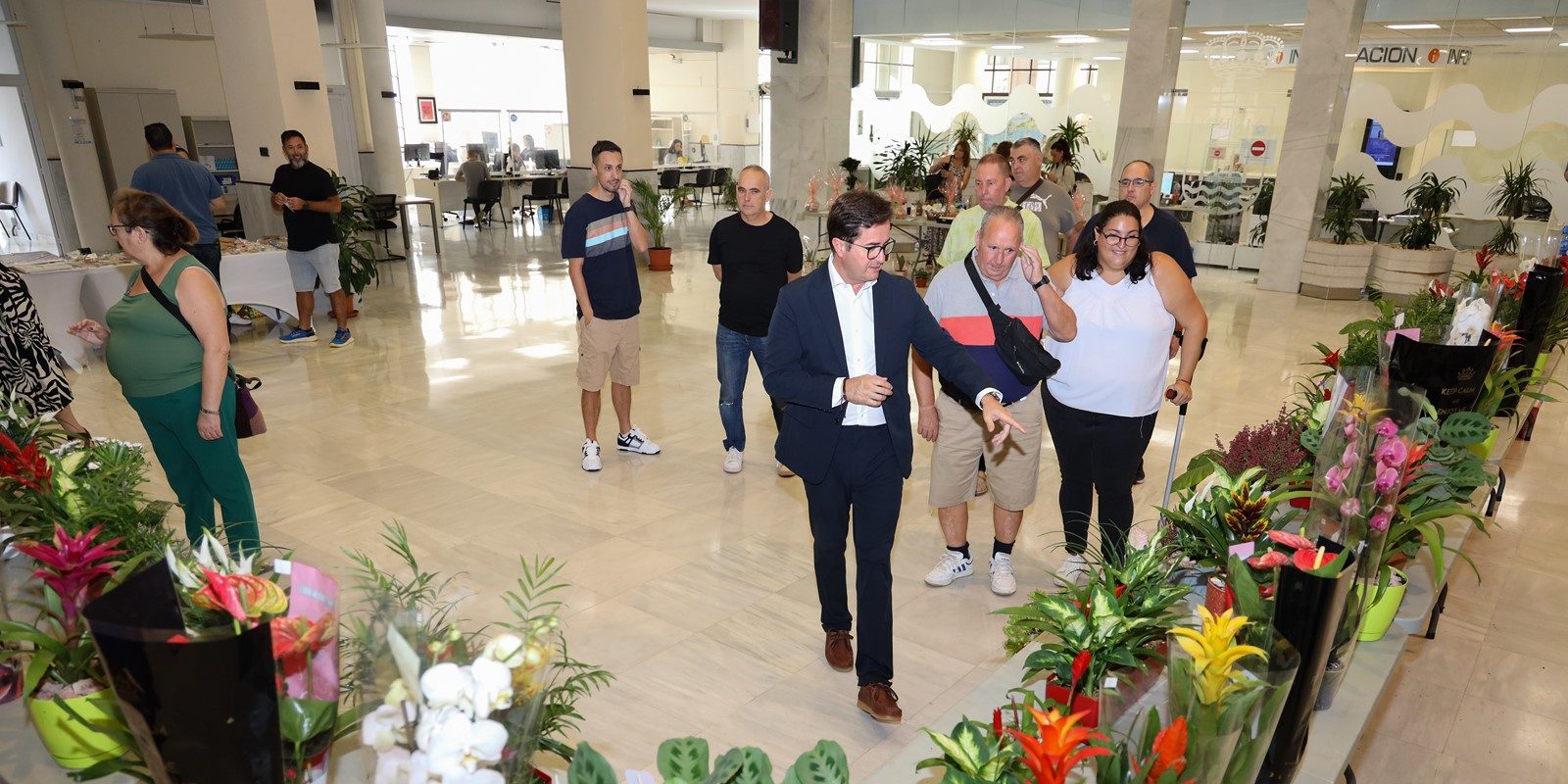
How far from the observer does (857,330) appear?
2.75 meters

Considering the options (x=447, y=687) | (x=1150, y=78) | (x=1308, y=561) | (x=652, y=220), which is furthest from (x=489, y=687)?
(x=1150, y=78)

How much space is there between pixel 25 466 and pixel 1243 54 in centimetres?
1265

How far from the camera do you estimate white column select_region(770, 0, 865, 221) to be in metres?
12.8

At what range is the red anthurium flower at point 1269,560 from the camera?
1771mm

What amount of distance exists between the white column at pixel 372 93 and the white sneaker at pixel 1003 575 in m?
13.9

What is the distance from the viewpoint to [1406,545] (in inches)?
90.2

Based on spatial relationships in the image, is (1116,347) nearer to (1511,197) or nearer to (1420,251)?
(1420,251)

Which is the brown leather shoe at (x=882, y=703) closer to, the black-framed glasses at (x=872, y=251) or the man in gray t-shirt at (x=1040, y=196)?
the black-framed glasses at (x=872, y=251)

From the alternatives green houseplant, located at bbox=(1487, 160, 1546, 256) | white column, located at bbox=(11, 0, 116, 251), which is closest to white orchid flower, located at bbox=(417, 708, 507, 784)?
green houseplant, located at bbox=(1487, 160, 1546, 256)

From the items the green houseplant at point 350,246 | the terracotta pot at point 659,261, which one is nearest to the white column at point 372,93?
the green houseplant at point 350,246

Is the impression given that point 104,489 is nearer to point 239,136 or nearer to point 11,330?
point 11,330

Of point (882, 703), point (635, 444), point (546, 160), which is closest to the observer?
point (882, 703)

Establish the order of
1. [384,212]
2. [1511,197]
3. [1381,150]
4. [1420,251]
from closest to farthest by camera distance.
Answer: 1. [1511,197]
2. [1420,251]
3. [1381,150]
4. [384,212]

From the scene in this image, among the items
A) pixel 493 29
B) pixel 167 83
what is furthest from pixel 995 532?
pixel 493 29
